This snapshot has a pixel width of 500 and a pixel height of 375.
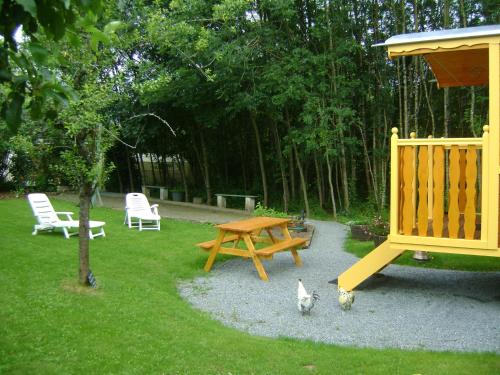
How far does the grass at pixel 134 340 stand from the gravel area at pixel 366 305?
28cm

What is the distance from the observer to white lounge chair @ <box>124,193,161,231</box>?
9.68 meters

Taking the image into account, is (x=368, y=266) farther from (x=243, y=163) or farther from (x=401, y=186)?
(x=243, y=163)

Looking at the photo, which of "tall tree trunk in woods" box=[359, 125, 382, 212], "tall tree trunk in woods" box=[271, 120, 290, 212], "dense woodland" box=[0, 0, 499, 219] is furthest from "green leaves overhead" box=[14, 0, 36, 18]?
"tall tree trunk in woods" box=[271, 120, 290, 212]

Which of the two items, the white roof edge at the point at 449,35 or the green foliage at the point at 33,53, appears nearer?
the green foliage at the point at 33,53

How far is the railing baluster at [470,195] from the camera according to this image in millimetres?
4977

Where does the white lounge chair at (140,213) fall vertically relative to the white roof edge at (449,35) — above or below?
below

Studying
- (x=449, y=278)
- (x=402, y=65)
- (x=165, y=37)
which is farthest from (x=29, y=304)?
(x=402, y=65)

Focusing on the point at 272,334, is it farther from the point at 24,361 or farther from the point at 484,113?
the point at 484,113

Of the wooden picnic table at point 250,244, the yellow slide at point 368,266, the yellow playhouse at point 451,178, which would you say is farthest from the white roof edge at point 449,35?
the wooden picnic table at point 250,244

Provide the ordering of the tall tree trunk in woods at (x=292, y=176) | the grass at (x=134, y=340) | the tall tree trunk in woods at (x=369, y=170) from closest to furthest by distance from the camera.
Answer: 1. the grass at (x=134, y=340)
2. the tall tree trunk in woods at (x=369, y=170)
3. the tall tree trunk in woods at (x=292, y=176)

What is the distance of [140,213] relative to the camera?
9789 millimetres

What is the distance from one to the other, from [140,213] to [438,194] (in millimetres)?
6066

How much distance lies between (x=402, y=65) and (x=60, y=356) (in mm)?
9944

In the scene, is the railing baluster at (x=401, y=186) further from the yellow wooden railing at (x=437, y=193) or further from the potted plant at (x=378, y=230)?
the potted plant at (x=378, y=230)
